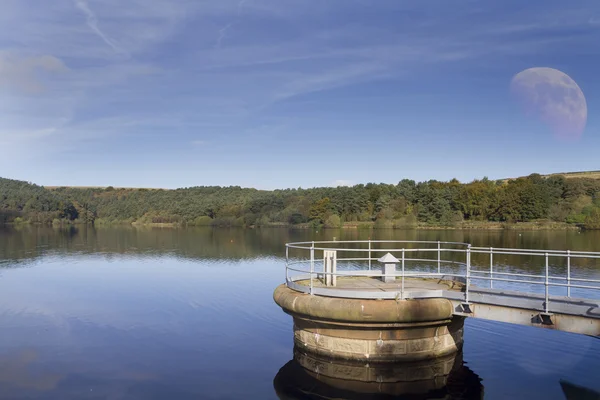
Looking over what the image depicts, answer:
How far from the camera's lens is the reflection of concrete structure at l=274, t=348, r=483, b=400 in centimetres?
1284

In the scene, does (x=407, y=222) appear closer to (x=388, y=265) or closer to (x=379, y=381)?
(x=388, y=265)

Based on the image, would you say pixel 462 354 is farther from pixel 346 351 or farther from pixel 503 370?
pixel 346 351

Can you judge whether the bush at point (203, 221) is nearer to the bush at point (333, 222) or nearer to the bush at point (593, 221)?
the bush at point (333, 222)

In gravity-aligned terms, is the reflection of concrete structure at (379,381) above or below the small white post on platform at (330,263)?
below

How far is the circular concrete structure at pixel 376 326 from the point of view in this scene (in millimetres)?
Result: 12734

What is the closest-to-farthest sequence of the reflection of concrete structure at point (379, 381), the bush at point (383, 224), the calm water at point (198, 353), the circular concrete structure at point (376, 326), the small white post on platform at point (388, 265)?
1. the circular concrete structure at point (376, 326)
2. the reflection of concrete structure at point (379, 381)
3. the calm water at point (198, 353)
4. the small white post on platform at point (388, 265)
5. the bush at point (383, 224)

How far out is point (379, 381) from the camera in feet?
43.3

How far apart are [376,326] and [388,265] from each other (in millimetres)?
3117

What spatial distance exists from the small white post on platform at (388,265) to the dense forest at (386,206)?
9922 cm

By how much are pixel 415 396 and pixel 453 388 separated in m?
1.27

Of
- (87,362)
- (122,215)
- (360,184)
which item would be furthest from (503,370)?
(122,215)

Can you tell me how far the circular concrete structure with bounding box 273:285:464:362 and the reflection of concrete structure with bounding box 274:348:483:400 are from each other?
0.88 ft

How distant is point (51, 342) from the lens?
18391 mm

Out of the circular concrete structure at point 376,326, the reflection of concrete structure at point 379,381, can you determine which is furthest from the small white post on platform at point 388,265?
the reflection of concrete structure at point 379,381
